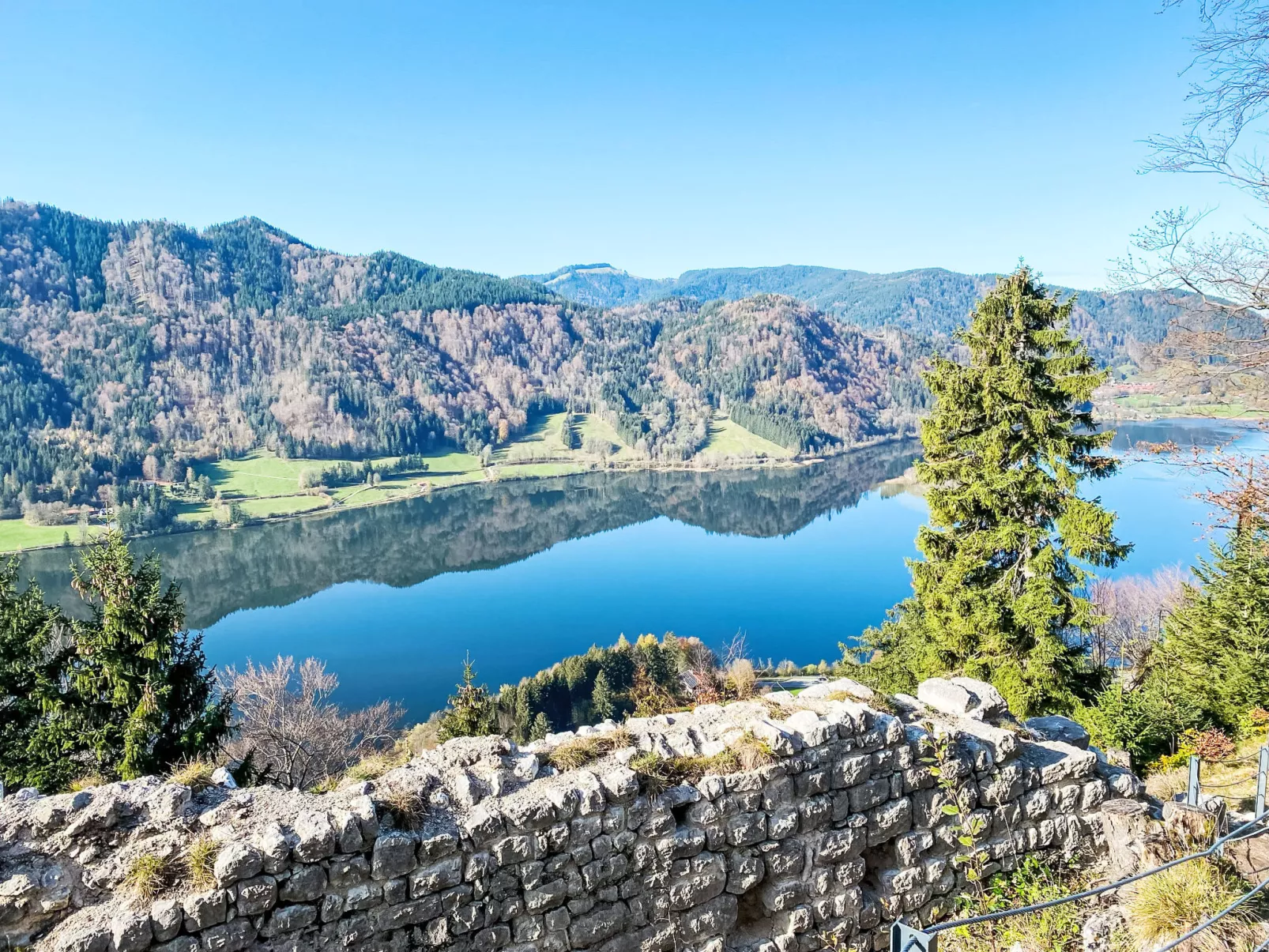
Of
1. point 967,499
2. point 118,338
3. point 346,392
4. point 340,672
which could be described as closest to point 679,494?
point 340,672

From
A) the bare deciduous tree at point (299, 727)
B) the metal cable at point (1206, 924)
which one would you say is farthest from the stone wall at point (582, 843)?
the bare deciduous tree at point (299, 727)

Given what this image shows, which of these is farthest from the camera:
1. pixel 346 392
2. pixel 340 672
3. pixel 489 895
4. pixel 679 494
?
pixel 346 392

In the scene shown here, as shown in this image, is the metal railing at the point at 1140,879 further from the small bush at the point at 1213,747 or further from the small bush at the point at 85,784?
the small bush at the point at 1213,747

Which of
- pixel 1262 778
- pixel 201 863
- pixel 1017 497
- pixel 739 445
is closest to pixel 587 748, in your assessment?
pixel 201 863

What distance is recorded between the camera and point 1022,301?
548 inches

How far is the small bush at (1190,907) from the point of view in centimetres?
496

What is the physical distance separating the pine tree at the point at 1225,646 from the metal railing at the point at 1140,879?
9969mm

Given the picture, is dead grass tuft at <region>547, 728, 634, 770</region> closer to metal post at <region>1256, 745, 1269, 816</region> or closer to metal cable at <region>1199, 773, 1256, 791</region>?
metal post at <region>1256, 745, 1269, 816</region>

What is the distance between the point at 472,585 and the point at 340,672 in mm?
26431

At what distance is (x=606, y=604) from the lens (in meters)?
74.4

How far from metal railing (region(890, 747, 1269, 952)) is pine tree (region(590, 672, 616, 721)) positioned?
39.7 m

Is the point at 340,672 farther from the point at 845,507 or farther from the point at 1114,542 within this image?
the point at 845,507

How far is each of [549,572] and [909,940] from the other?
85968mm

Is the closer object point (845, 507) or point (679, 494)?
point (845, 507)
